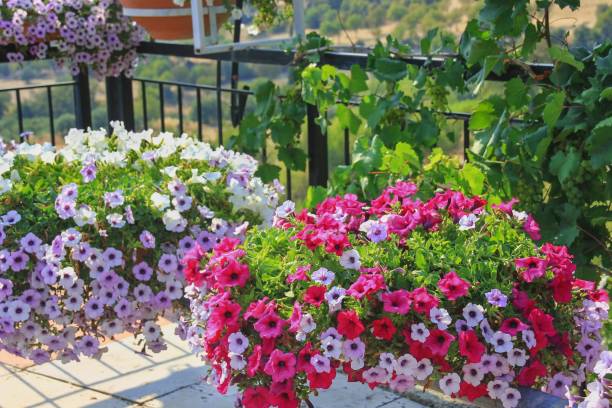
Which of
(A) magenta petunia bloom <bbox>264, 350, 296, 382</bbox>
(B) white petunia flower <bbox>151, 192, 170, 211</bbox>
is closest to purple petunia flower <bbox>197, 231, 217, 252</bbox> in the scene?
(B) white petunia flower <bbox>151, 192, 170, 211</bbox>

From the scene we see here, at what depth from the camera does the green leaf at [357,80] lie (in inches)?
126

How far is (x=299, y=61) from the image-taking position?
11.5ft

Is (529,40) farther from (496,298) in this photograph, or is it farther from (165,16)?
(165,16)

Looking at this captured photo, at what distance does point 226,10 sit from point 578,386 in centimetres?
238

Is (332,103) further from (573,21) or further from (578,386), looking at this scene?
(578,386)

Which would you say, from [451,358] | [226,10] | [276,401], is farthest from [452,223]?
[226,10]

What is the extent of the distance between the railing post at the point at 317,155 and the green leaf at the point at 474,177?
0.79 metres

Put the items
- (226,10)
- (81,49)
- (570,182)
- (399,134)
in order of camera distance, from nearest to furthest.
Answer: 1. (570,182)
2. (399,134)
3. (226,10)
4. (81,49)

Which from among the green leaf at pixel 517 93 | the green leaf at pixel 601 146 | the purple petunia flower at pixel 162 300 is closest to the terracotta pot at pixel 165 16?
the green leaf at pixel 517 93

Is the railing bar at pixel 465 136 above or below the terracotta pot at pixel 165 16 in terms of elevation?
below

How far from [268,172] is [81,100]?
1266 millimetres

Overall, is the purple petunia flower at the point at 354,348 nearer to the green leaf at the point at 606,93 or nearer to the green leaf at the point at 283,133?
the green leaf at the point at 606,93

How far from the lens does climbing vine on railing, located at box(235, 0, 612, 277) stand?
270cm

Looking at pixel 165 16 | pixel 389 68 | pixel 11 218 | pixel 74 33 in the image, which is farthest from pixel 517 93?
pixel 74 33
